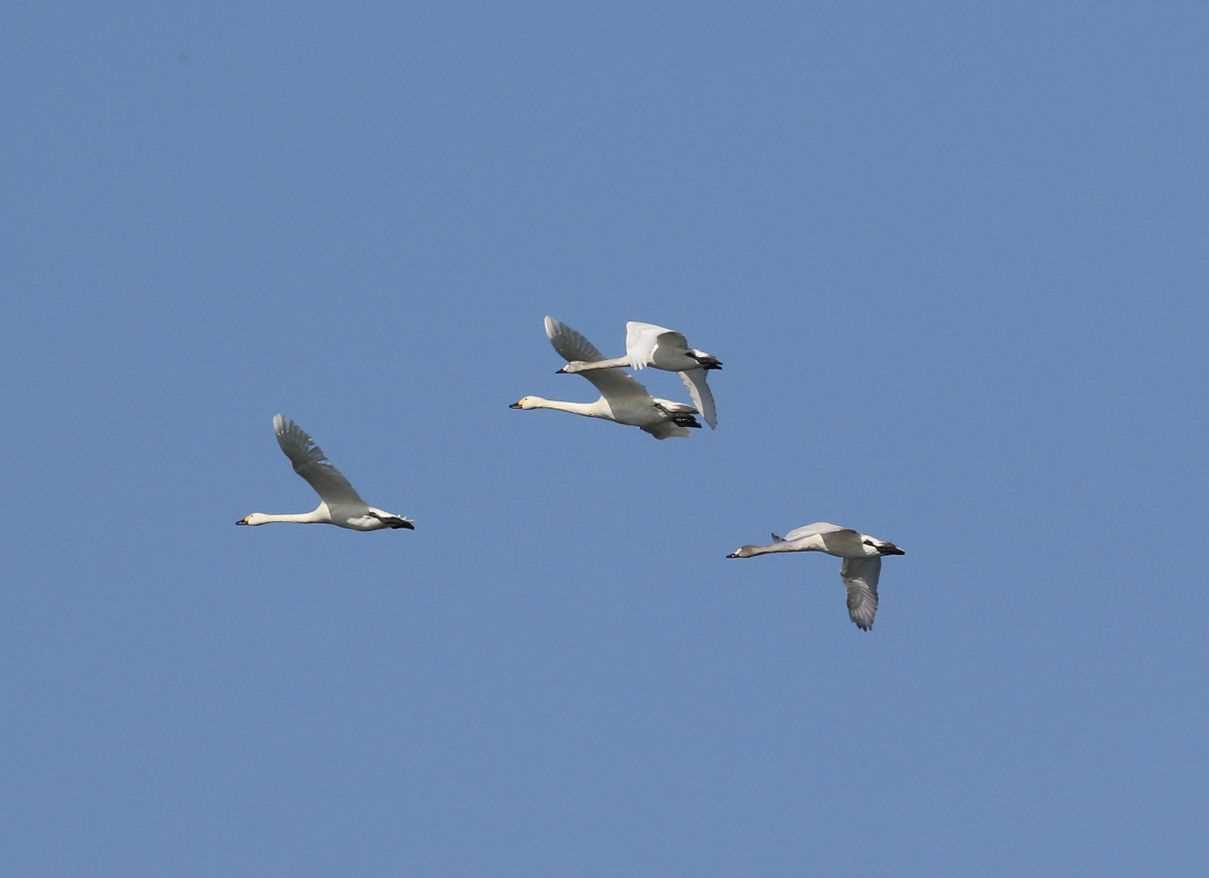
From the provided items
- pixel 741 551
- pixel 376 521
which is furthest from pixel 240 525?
pixel 741 551

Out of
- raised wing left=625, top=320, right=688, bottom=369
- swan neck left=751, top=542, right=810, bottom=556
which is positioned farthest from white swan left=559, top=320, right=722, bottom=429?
swan neck left=751, top=542, right=810, bottom=556

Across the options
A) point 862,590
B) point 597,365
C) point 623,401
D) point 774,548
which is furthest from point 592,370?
point 862,590

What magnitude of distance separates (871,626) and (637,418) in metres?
6.13

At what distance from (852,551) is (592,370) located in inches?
241

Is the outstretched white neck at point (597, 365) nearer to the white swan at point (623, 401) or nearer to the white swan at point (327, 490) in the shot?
the white swan at point (623, 401)

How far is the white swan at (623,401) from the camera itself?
242 feet

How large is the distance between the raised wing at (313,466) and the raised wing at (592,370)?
194 inches

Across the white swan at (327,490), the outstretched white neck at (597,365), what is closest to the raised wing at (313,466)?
the white swan at (327,490)

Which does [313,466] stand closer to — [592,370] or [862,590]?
[592,370]

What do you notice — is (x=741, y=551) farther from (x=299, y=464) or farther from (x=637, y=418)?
(x=299, y=464)

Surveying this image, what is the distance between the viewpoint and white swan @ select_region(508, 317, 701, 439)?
73.8 m

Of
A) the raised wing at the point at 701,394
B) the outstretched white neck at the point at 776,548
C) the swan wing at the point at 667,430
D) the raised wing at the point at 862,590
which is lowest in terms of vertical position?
the raised wing at the point at 862,590

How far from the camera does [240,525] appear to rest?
77.4m

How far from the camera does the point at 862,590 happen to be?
2940 inches
